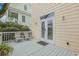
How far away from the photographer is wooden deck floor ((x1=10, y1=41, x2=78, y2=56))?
2590 mm

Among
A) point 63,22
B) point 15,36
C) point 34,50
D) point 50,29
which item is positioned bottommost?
point 34,50

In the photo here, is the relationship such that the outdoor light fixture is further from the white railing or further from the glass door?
the glass door

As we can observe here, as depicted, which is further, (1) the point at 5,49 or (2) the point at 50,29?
(2) the point at 50,29

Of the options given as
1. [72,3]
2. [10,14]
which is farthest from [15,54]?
[72,3]

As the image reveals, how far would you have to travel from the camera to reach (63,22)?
2.64m

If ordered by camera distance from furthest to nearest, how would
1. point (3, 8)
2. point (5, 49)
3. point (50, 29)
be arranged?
point (50, 29), point (3, 8), point (5, 49)

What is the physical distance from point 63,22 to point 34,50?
0.82 metres

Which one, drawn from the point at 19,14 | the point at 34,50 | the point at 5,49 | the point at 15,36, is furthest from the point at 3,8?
the point at 34,50

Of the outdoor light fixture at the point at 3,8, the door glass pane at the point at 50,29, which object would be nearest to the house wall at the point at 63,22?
the door glass pane at the point at 50,29

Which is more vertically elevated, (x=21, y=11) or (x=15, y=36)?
(x=21, y=11)

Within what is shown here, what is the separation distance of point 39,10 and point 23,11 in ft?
1.10

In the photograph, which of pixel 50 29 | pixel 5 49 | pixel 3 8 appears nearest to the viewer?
pixel 5 49

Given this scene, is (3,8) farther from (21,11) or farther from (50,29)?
(50,29)

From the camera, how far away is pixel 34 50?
266cm
